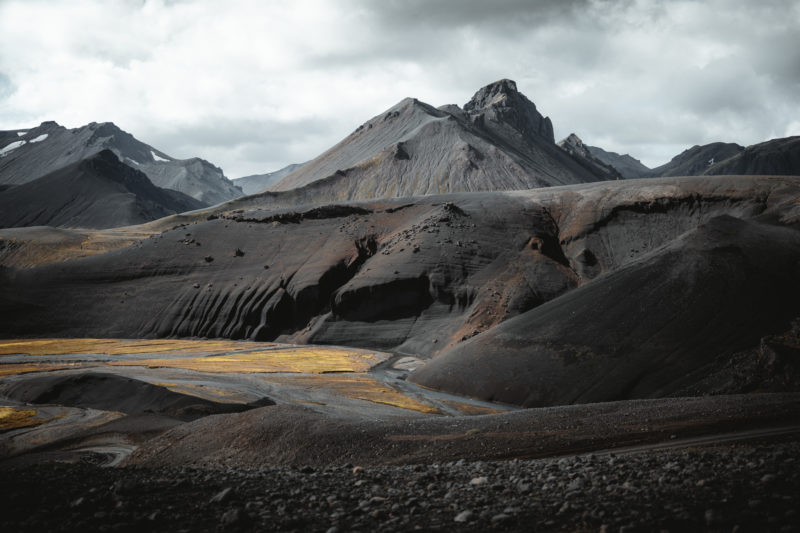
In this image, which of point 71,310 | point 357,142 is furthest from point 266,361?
point 357,142

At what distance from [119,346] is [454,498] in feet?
177

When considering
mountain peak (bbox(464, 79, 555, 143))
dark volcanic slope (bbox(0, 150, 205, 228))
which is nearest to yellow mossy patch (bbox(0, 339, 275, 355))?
dark volcanic slope (bbox(0, 150, 205, 228))

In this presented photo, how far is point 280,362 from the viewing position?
43.7 meters

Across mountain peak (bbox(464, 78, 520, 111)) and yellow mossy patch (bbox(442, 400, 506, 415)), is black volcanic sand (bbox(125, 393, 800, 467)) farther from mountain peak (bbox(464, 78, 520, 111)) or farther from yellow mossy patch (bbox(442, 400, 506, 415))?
mountain peak (bbox(464, 78, 520, 111))

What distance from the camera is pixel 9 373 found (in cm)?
3766

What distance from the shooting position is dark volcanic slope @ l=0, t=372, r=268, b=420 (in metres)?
25.3

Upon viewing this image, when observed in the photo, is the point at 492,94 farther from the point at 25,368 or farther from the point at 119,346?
the point at 25,368

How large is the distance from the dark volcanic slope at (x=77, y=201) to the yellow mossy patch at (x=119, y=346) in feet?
356

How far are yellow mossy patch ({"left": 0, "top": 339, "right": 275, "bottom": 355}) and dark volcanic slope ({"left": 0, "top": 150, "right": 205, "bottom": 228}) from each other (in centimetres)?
10861

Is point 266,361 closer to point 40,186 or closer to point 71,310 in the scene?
point 71,310

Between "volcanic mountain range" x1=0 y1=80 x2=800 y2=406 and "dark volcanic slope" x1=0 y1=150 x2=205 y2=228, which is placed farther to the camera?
"dark volcanic slope" x1=0 y1=150 x2=205 y2=228

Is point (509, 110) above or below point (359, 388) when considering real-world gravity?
above

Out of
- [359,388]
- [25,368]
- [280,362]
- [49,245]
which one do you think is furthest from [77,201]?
[359,388]

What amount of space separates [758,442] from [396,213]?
57554mm
